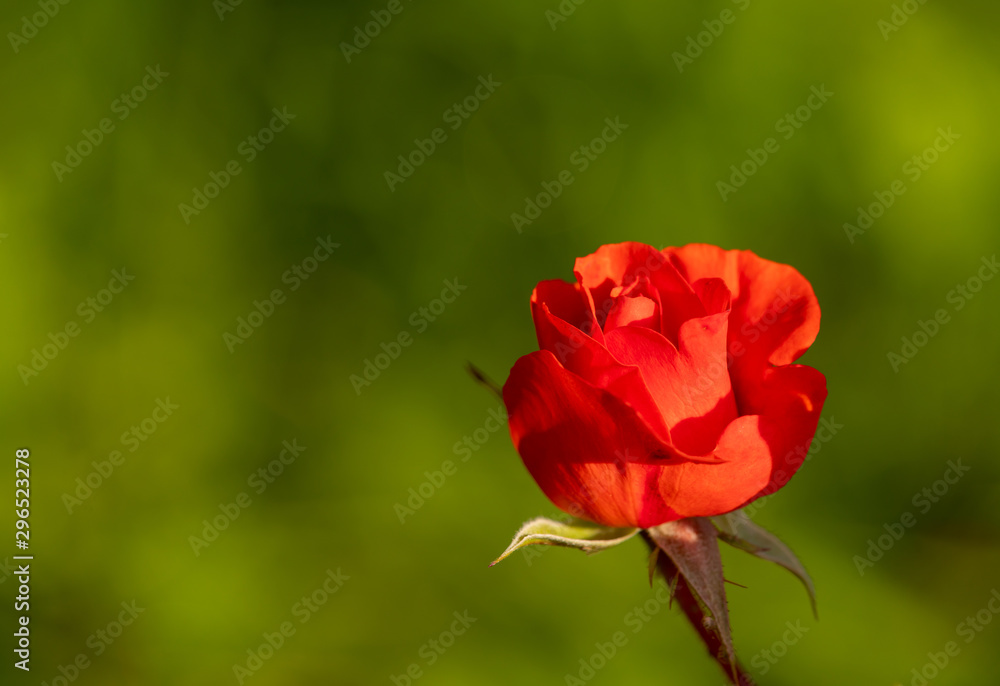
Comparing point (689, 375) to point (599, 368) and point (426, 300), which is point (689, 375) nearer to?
point (599, 368)

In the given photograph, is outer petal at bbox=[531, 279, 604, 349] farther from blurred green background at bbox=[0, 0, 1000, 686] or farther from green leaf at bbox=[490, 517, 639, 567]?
blurred green background at bbox=[0, 0, 1000, 686]

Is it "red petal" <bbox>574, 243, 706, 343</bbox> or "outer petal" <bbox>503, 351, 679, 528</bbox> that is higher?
"red petal" <bbox>574, 243, 706, 343</bbox>

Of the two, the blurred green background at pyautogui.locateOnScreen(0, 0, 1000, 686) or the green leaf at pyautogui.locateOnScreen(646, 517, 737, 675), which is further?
the blurred green background at pyautogui.locateOnScreen(0, 0, 1000, 686)

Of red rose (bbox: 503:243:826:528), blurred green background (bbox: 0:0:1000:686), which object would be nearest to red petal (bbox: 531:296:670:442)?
red rose (bbox: 503:243:826:528)

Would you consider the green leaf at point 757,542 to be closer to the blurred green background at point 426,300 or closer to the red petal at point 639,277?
the red petal at point 639,277

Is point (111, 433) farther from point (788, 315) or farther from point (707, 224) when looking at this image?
point (788, 315)

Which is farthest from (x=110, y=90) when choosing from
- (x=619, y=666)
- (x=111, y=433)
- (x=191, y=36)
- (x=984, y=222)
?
(x=984, y=222)
